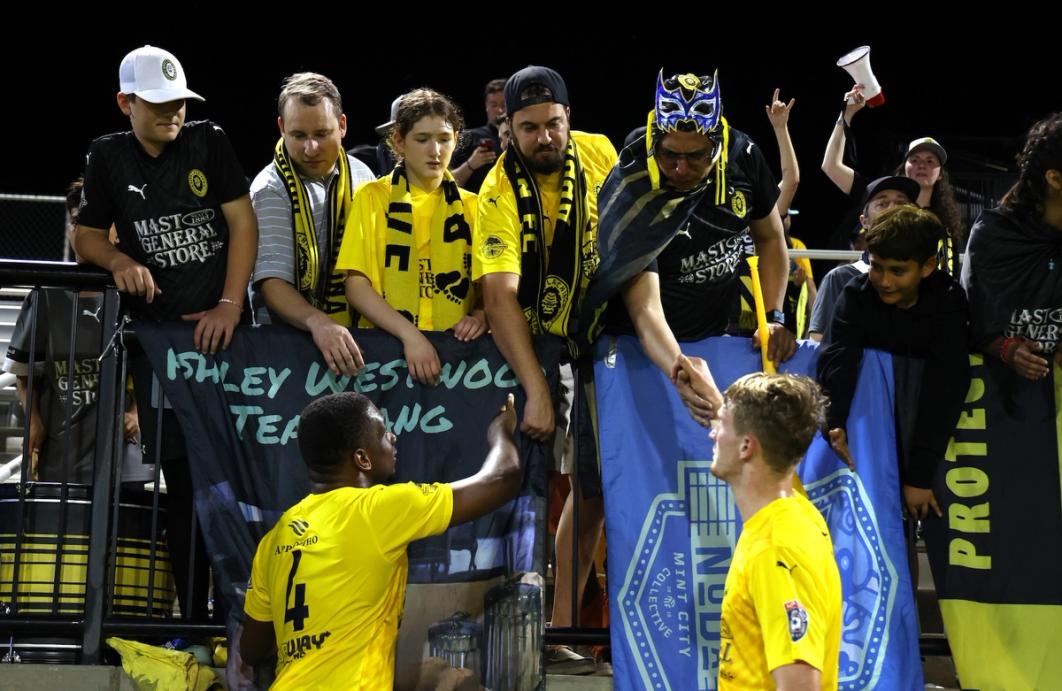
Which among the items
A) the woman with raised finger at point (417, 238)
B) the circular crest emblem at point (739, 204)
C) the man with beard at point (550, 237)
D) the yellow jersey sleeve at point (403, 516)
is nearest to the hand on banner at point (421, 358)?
the woman with raised finger at point (417, 238)

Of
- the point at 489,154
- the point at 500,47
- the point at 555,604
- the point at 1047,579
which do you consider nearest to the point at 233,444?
the point at 555,604

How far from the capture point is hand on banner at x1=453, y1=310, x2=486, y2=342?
15.0ft

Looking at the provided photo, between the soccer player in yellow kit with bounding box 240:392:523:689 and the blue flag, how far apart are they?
790mm

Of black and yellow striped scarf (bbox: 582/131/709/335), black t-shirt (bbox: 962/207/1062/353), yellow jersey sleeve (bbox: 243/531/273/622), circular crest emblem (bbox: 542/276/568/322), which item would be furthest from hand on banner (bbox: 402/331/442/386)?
black t-shirt (bbox: 962/207/1062/353)

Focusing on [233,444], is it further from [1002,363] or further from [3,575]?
[1002,363]

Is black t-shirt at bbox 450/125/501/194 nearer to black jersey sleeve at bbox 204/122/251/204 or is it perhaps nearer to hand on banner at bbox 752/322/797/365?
black jersey sleeve at bbox 204/122/251/204

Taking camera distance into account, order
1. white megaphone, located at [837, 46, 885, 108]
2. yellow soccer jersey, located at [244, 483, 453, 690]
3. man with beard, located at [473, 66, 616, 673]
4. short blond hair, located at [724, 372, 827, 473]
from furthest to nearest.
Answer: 1. white megaphone, located at [837, 46, 885, 108]
2. man with beard, located at [473, 66, 616, 673]
3. yellow soccer jersey, located at [244, 483, 453, 690]
4. short blond hair, located at [724, 372, 827, 473]

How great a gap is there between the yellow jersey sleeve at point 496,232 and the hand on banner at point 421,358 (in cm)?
31

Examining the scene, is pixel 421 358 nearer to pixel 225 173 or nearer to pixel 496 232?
pixel 496 232

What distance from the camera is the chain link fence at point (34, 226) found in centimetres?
1165

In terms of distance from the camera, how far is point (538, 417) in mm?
4438

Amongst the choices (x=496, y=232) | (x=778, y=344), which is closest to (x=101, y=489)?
(x=496, y=232)

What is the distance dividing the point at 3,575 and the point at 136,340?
38.8 inches

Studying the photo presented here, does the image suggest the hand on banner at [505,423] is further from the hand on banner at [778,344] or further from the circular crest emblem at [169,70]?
the circular crest emblem at [169,70]
